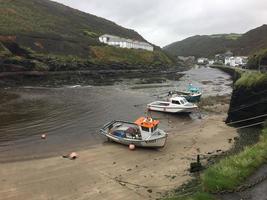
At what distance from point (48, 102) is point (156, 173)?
32.7 m

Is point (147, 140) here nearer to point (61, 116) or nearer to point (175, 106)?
point (61, 116)

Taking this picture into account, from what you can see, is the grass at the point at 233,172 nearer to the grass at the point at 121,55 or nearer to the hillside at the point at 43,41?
the hillside at the point at 43,41

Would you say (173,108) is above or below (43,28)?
Answer: below

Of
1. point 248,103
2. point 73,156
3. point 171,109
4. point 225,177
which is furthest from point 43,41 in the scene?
point 225,177

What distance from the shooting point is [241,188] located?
15.6m

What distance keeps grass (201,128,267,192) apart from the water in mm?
14121

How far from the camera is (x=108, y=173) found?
2308cm

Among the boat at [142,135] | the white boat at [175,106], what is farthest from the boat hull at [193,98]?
the boat at [142,135]

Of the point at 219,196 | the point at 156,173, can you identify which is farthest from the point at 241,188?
the point at 156,173

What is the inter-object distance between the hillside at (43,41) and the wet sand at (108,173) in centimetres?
5770

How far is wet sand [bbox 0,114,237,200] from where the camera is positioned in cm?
1970

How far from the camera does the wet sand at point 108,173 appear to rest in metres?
19.7

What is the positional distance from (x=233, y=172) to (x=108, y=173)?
8.83m

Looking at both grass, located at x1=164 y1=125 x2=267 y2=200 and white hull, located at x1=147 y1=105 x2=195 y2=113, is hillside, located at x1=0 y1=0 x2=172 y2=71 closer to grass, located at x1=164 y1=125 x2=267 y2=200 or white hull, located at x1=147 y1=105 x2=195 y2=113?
white hull, located at x1=147 y1=105 x2=195 y2=113
